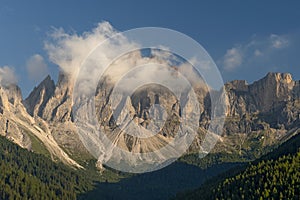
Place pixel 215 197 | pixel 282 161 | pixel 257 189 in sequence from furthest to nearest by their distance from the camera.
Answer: pixel 282 161
pixel 215 197
pixel 257 189

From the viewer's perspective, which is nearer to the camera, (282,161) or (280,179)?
(280,179)

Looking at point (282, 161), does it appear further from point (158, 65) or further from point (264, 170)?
point (158, 65)

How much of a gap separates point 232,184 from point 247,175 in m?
7.29

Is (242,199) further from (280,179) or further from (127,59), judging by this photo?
(127,59)

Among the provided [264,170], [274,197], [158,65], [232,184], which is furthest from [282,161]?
[158,65]

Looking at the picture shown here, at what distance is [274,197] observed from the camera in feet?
532

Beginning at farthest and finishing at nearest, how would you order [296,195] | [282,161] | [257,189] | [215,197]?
[282,161], [215,197], [257,189], [296,195]

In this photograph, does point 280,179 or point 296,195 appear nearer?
point 296,195

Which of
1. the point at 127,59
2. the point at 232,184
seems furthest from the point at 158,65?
the point at 232,184

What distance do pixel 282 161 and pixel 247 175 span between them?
16610 millimetres

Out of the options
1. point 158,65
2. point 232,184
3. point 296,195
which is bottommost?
point 296,195

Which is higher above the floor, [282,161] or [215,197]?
[282,161]

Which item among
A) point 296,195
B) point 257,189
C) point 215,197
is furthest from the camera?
point 215,197

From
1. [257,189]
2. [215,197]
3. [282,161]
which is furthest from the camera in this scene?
[282,161]
